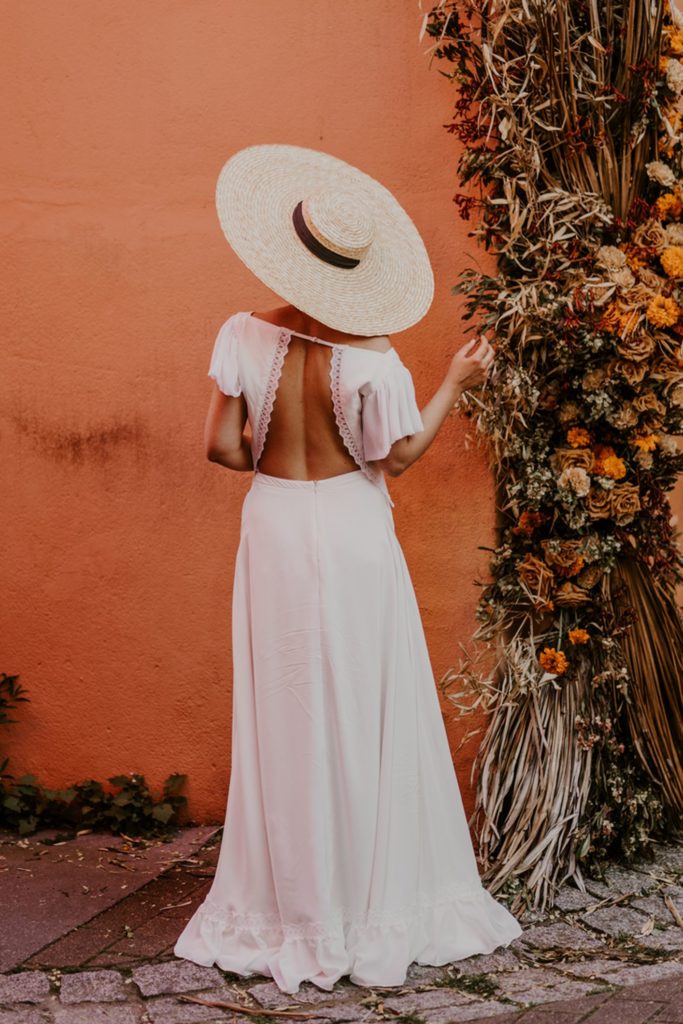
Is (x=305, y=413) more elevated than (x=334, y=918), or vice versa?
(x=305, y=413)

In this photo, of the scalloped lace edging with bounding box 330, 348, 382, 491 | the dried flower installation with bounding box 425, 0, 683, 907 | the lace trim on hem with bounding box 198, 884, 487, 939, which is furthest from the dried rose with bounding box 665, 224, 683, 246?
the lace trim on hem with bounding box 198, 884, 487, 939

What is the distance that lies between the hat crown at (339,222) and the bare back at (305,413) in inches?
9.5

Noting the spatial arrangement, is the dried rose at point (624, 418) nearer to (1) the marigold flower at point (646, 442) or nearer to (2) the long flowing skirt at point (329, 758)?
(1) the marigold flower at point (646, 442)

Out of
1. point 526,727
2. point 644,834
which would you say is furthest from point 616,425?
point 644,834

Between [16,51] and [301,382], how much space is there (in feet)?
7.12

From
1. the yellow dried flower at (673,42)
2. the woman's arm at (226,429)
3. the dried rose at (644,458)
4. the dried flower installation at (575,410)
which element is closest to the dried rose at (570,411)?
the dried flower installation at (575,410)

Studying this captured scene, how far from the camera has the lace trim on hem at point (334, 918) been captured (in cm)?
360

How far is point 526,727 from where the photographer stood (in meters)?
4.18

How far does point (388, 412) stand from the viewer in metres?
3.49

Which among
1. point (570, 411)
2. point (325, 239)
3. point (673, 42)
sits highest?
point (673, 42)

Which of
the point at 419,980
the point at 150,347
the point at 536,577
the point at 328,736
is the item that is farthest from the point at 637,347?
the point at 419,980

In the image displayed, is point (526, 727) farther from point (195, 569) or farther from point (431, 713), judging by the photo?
point (195, 569)

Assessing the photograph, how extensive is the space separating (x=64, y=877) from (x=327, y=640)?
154 cm

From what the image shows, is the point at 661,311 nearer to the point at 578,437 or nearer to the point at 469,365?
the point at 578,437
